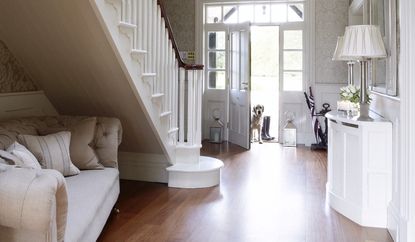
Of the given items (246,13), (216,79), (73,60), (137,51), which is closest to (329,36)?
(246,13)

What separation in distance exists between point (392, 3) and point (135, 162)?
114 inches

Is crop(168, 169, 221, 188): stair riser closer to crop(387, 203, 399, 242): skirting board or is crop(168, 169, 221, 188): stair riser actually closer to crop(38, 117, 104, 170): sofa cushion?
crop(38, 117, 104, 170): sofa cushion

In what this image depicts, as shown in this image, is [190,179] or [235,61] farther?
[235,61]

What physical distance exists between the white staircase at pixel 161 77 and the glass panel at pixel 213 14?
310 cm

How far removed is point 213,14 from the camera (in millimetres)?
7410

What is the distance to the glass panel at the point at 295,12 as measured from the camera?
Result: 7.04 meters

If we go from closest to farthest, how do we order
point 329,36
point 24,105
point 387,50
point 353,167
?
point 353,167 → point 387,50 → point 24,105 → point 329,36

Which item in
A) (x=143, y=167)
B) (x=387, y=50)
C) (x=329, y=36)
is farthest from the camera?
(x=329, y=36)

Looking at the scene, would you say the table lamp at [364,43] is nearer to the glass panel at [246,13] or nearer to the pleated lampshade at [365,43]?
the pleated lampshade at [365,43]

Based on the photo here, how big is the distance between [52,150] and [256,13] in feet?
16.9

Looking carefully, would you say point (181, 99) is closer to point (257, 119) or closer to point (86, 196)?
point (86, 196)

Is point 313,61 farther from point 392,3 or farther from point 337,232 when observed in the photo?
point 337,232

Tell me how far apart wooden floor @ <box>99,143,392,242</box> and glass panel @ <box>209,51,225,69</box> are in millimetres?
2776

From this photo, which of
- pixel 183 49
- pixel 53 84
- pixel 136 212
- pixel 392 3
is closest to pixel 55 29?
pixel 53 84
